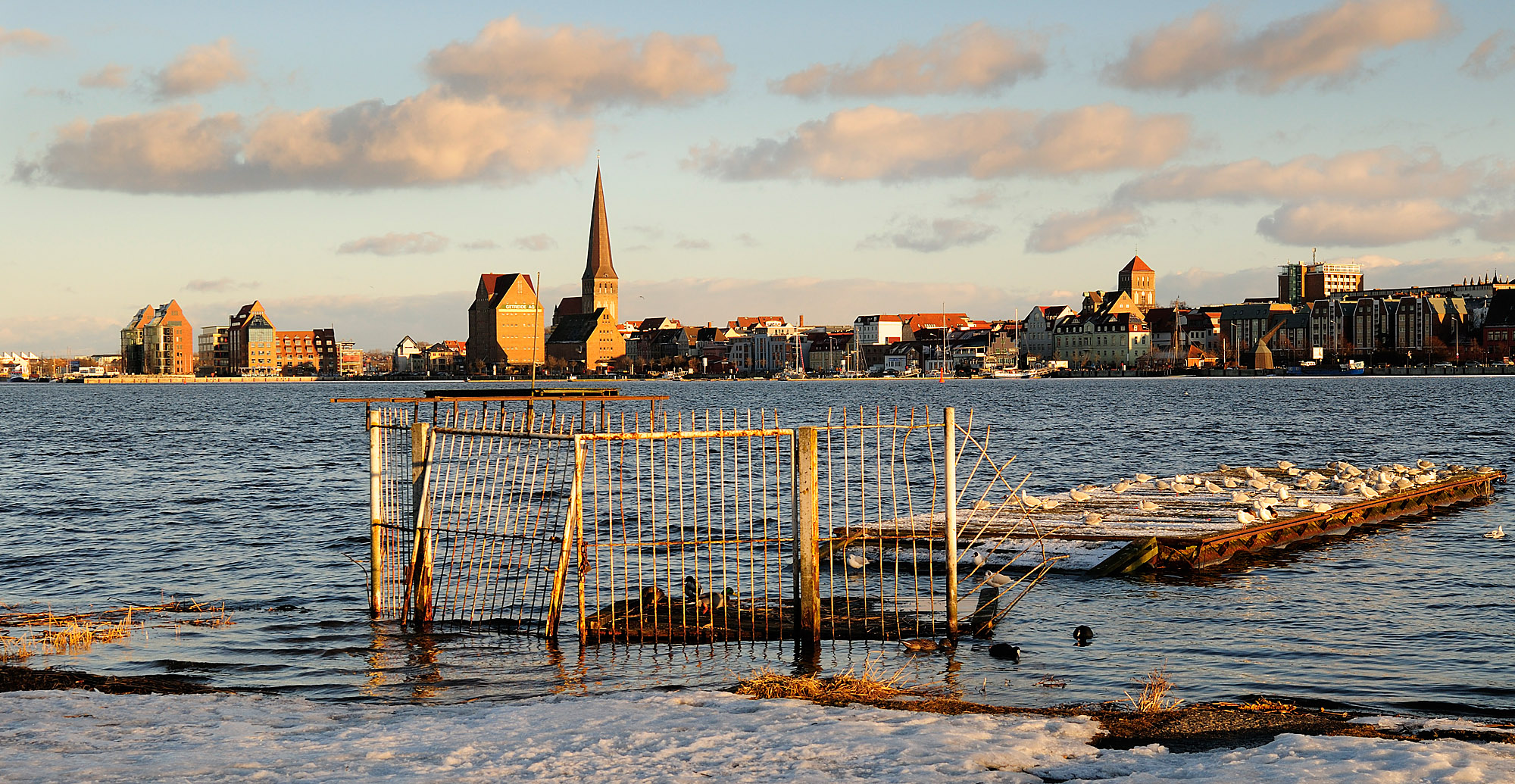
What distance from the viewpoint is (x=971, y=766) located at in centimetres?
1030

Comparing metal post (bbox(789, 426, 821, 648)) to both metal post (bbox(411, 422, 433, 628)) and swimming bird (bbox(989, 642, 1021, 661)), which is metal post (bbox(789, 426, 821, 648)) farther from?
metal post (bbox(411, 422, 433, 628))

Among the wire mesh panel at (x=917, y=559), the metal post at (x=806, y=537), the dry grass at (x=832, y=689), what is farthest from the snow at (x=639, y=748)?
the wire mesh panel at (x=917, y=559)

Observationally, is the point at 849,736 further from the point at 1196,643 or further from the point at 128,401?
the point at 128,401

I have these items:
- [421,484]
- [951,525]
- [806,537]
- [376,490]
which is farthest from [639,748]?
[376,490]

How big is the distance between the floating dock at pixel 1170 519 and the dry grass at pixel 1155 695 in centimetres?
371

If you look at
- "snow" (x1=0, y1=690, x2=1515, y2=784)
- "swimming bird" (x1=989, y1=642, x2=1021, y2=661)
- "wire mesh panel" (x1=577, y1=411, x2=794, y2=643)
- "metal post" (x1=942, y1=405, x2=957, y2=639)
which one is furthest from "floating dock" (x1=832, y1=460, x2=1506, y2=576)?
"snow" (x1=0, y1=690, x2=1515, y2=784)

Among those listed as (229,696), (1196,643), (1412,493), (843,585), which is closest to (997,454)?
(1412,493)

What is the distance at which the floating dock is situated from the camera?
22500 mm

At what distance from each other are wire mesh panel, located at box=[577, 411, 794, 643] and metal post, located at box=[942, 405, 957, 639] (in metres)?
2.06

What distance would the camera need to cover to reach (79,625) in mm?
17844

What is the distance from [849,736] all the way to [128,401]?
175 meters

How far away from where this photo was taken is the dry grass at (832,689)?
13039mm

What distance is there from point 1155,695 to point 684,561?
1325 cm

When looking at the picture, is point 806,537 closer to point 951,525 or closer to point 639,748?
point 951,525
